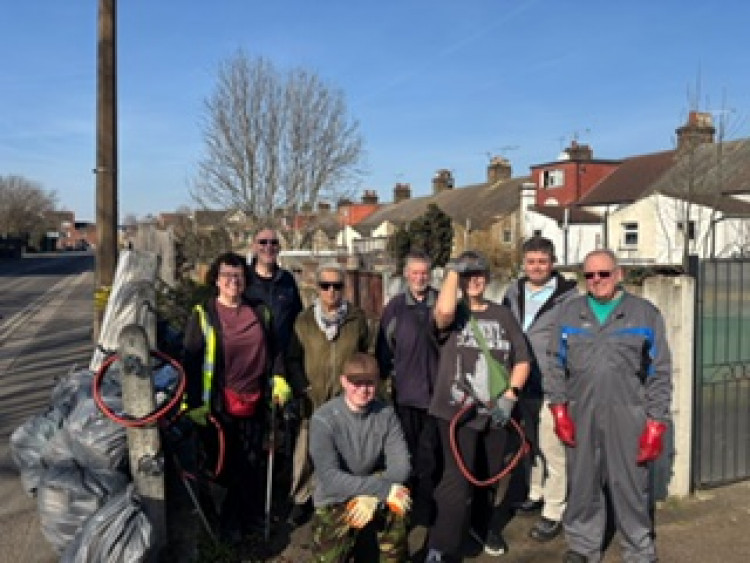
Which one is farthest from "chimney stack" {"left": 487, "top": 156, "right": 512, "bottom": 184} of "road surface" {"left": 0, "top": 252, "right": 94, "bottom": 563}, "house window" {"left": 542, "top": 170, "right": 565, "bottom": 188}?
"road surface" {"left": 0, "top": 252, "right": 94, "bottom": 563}

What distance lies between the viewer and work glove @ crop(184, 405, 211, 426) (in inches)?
160

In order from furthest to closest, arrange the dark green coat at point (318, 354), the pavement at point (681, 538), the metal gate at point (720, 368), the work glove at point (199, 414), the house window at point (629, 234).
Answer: the house window at point (629, 234), the metal gate at point (720, 368), the dark green coat at point (318, 354), the pavement at point (681, 538), the work glove at point (199, 414)

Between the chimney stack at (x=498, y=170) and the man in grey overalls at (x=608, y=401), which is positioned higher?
the chimney stack at (x=498, y=170)

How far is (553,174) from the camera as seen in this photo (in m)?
43.8

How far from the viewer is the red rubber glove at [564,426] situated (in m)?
4.10

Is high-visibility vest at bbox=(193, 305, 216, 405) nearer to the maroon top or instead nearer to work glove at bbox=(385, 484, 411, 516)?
the maroon top

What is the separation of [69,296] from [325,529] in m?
22.2

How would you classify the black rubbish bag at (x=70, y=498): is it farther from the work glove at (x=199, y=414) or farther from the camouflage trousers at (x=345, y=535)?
the camouflage trousers at (x=345, y=535)

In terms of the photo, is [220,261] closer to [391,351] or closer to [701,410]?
[391,351]

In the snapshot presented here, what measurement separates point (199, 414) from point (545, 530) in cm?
230

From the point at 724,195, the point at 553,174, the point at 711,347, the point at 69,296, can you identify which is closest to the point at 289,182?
the point at 69,296

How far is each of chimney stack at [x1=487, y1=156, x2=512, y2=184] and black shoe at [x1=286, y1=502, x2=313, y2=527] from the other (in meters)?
45.9

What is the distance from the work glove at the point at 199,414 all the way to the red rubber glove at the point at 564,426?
2024 mm

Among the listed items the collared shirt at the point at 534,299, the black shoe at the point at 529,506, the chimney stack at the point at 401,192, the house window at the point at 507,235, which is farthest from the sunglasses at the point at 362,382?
the chimney stack at the point at 401,192
